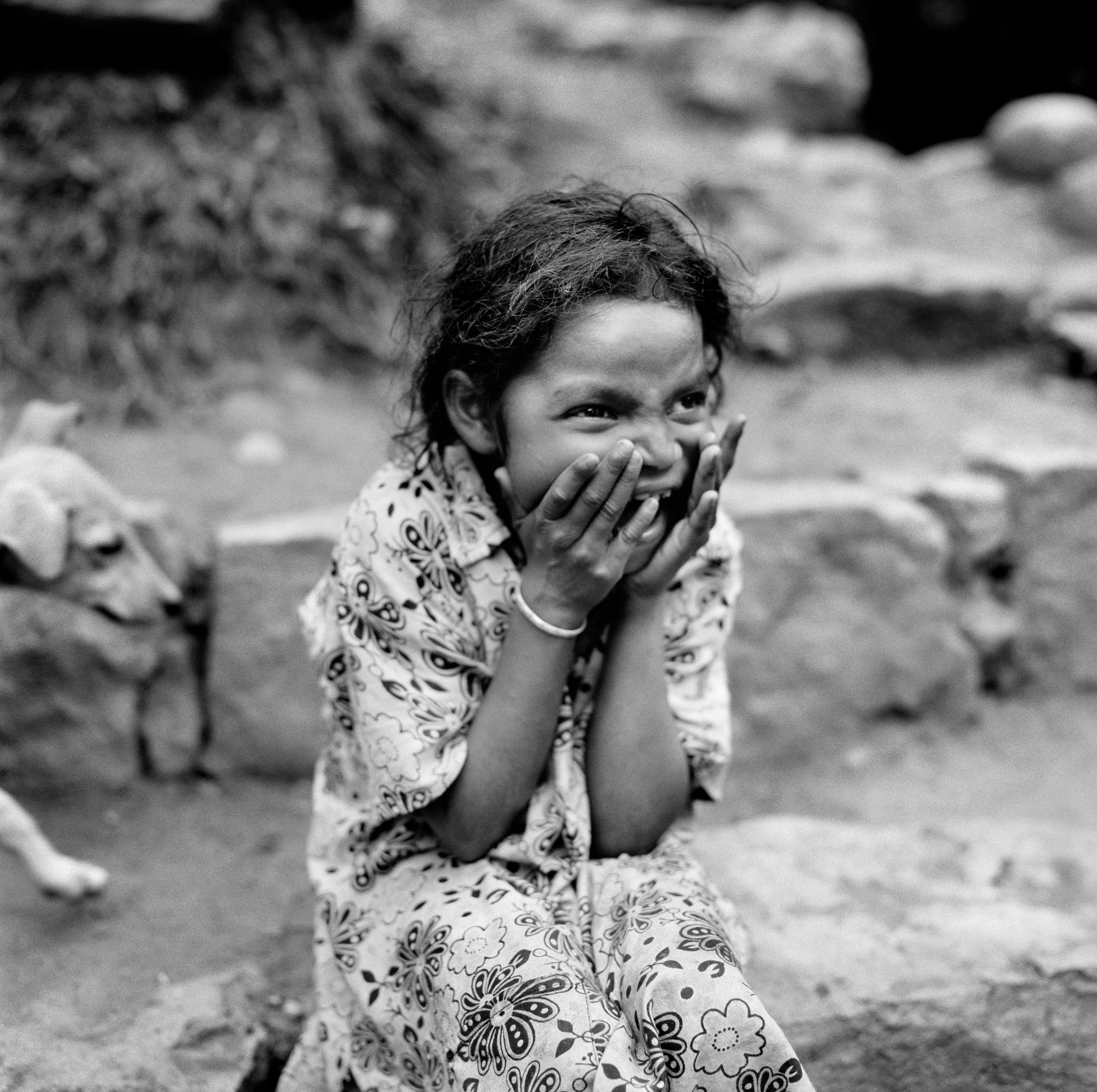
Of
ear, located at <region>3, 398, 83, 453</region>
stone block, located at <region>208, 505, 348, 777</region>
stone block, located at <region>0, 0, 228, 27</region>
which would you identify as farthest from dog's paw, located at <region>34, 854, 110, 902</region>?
stone block, located at <region>0, 0, 228, 27</region>

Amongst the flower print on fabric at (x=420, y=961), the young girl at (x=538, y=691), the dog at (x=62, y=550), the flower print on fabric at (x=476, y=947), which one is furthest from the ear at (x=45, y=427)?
the flower print on fabric at (x=476, y=947)

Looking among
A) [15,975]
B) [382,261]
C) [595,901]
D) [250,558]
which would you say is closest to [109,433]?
[250,558]

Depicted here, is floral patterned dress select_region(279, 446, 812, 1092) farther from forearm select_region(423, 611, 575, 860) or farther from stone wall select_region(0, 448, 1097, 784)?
stone wall select_region(0, 448, 1097, 784)

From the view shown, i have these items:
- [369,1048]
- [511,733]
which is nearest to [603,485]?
[511,733]

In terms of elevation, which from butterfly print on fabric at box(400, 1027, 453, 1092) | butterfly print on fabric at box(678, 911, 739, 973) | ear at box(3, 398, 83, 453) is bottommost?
butterfly print on fabric at box(400, 1027, 453, 1092)

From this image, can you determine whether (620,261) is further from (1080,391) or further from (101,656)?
(1080,391)

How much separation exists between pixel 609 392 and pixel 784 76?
767 cm

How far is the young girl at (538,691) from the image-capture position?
182 centimetres

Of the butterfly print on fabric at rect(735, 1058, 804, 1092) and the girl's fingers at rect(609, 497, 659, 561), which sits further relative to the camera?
the girl's fingers at rect(609, 497, 659, 561)

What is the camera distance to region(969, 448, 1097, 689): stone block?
4.13m

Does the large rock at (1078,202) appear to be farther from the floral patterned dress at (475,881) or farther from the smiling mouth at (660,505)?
the smiling mouth at (660,505)

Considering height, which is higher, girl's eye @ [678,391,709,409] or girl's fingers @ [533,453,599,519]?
girl's eye @ [678,391,709,409]

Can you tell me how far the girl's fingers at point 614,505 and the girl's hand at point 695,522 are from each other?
124 mm

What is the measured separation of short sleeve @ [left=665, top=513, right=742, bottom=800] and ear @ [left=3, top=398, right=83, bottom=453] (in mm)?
1563
